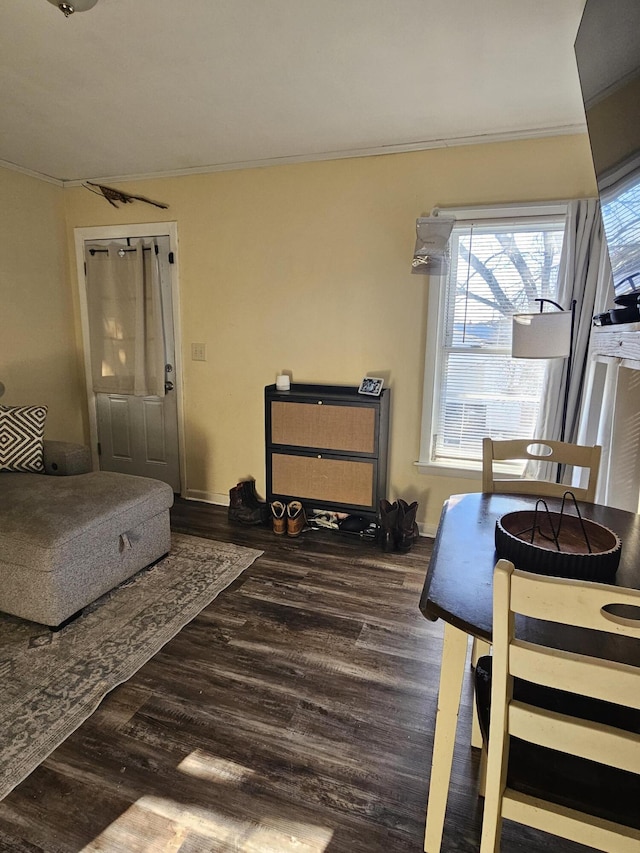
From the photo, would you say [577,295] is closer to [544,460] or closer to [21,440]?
[544,460]

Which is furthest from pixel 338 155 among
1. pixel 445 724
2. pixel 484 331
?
pixel 445 724

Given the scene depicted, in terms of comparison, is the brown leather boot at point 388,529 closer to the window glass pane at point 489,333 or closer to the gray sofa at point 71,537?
the window glass pane at point 489,333

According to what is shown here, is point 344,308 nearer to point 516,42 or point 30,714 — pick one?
point 516,42

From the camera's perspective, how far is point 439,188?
9.55 feet

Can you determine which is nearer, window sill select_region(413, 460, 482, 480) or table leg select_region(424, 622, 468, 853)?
table leg select_region(424, 622, 468, 853)

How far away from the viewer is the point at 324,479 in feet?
10.5

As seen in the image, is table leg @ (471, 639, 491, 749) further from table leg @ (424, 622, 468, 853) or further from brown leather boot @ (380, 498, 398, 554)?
brown leather boot @ (380, 498, 398, 554)

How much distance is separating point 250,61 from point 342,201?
119cm

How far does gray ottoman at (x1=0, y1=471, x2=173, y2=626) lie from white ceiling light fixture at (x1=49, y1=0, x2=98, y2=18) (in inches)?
80.6

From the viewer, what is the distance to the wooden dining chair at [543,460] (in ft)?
6.20

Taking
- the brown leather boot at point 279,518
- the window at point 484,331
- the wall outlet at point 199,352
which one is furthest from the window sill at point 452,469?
the wall outlet at point 199,352

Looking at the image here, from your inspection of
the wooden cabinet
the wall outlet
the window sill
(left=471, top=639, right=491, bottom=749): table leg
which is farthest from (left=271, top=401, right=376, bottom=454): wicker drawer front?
(left=471, top=639, right=491, bottom=749): table leg

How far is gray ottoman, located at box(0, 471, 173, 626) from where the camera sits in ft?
6.91

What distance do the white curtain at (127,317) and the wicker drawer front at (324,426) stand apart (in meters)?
1.24
